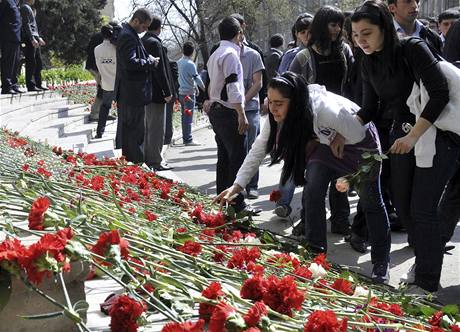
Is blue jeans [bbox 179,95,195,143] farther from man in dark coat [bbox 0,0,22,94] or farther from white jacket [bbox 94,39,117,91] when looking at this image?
man in dark coat [bbox 0,0,22,94]

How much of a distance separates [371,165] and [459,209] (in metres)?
1.12

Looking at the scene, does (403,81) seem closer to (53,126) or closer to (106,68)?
(106,68)

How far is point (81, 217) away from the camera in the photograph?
2.27m

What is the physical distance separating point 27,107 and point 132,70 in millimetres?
4295

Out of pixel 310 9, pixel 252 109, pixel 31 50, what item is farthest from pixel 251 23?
pixel 252 109

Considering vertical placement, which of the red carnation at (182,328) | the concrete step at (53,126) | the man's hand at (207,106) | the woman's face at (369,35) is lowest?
the concrete step at (53,126)

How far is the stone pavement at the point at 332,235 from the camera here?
4.73 metres

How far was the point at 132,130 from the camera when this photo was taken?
8211 millimetres

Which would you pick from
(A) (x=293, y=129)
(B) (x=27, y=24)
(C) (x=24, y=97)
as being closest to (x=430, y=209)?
(A) (x=293, y=129)

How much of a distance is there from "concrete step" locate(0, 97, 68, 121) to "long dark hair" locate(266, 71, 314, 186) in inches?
242

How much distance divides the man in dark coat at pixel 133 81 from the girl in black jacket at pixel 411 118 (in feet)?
13.9

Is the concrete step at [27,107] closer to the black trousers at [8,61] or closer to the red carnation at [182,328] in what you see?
the black trousers at [8,61]

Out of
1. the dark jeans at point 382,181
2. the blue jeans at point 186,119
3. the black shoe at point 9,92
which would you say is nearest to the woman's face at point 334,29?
the dark jeans at point 382,181

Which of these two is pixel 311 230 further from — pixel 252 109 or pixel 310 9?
pixel 310 9
